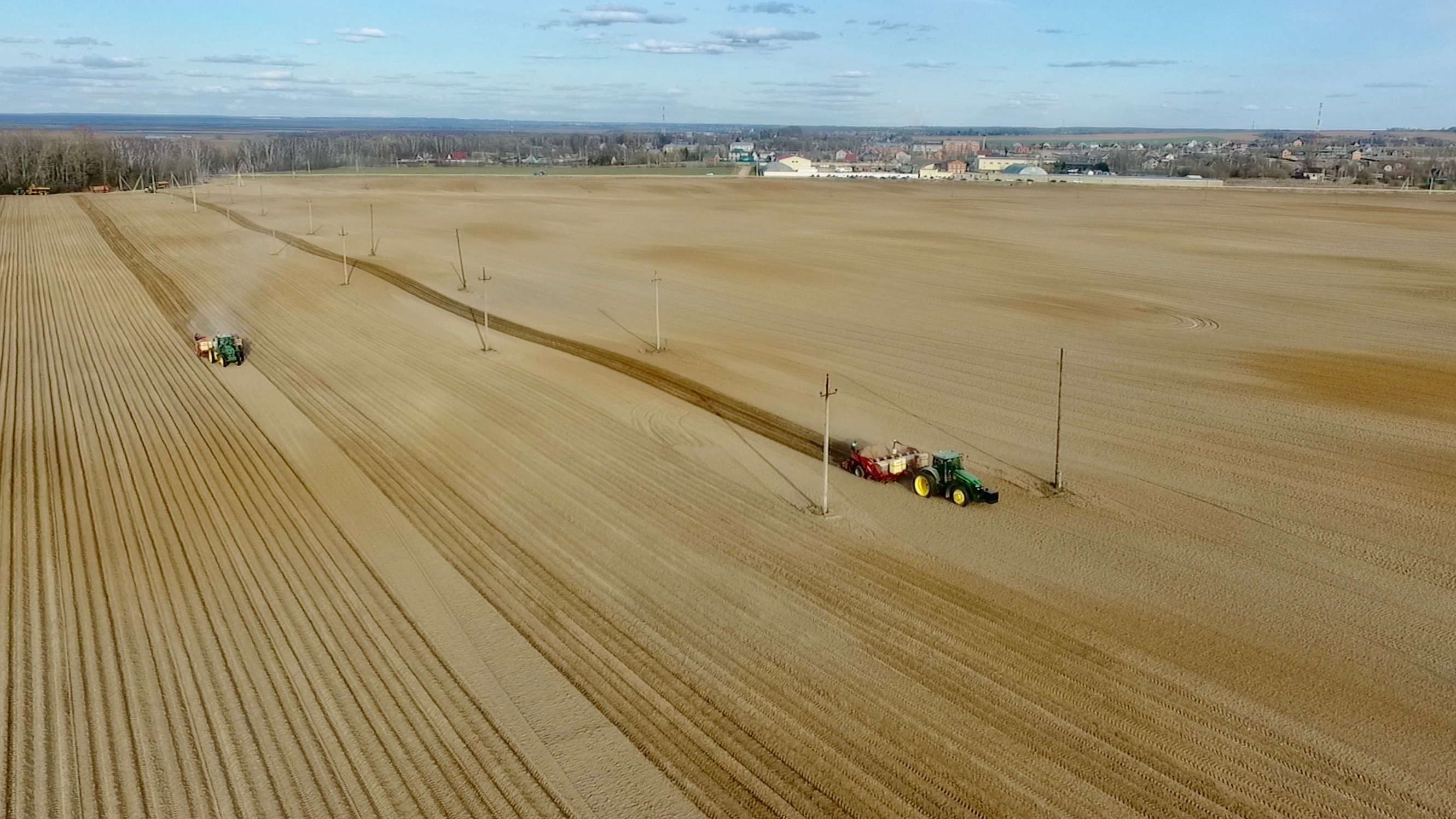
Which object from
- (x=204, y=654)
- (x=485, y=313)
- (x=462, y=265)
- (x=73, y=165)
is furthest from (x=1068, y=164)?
(x=204, y=654)

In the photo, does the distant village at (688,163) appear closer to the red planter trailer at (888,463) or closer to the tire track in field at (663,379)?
the tire track in field at (663,379)

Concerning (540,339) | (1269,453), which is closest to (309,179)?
(540,339)

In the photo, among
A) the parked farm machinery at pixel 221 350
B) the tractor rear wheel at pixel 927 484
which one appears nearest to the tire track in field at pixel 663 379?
the tractor rear wheel at pixel 927 484

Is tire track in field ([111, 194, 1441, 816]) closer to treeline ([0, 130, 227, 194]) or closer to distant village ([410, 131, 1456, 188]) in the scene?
distant village ([410, 131, 1456, 188])

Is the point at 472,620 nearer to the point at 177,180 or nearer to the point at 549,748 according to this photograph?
the point at 549,748

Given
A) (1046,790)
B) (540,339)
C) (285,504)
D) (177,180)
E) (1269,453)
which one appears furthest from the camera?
(177,180)

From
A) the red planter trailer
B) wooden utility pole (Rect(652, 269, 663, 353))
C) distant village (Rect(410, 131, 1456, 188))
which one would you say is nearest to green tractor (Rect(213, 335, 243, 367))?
wooden utility pole (Rect(652, 269, 663, 353))
